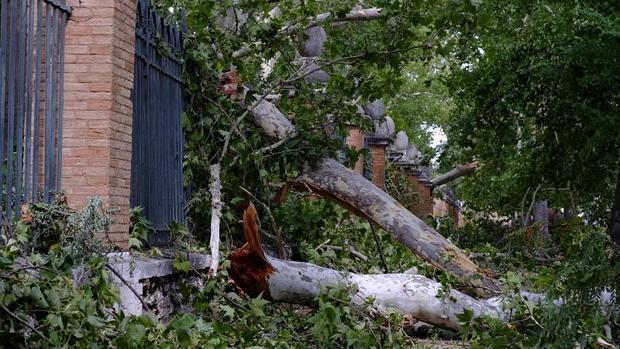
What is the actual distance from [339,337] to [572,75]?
7569 mm

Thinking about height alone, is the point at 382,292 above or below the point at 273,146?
below

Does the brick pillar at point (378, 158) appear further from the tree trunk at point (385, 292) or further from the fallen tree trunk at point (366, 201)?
the tree trunk at point (385, 292)

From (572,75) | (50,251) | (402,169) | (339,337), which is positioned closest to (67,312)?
(50,251)

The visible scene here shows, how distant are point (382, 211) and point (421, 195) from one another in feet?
43.3

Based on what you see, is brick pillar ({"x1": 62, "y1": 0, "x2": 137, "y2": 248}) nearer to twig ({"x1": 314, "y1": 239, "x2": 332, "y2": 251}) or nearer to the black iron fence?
the black iron fence

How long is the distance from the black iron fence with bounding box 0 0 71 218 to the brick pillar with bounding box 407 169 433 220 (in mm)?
15634

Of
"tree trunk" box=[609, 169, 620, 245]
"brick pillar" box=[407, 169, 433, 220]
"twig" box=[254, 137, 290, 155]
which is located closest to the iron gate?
"twig" box=[254, 137, 290, 155]

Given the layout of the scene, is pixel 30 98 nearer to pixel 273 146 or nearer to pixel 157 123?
pixel 157 123

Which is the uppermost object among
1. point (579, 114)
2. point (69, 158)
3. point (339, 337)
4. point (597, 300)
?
point (579, 114)

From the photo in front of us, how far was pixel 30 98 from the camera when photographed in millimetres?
5531

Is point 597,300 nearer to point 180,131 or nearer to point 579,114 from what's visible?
point 180,131

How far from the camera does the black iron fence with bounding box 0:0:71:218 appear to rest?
527 centimetres

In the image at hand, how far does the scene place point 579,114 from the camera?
13.4 metres

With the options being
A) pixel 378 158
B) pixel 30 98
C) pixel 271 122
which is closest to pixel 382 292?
pixel 271 122
